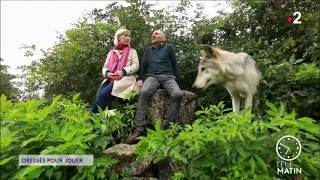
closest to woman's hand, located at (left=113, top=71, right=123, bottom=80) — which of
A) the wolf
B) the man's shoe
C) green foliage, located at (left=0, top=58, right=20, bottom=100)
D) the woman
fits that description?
the woman

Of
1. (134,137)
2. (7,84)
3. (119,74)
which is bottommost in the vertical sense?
(134,137)

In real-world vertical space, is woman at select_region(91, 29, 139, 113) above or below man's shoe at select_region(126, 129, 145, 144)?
above

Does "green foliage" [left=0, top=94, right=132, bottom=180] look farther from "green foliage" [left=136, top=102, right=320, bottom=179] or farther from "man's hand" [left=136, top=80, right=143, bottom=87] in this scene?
"man's hand" [left=136, top=80, right=143, bottom=87]

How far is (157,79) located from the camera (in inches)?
112

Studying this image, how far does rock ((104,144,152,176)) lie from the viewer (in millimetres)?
2336

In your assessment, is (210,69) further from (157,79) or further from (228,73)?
(157,79)

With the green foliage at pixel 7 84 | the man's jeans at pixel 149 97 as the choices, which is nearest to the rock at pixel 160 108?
the man's jeans at pixel 149 97

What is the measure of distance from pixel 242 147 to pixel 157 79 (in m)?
1.22

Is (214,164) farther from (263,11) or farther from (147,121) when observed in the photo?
(263,11)

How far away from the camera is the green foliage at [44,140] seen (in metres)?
Result: 1.72

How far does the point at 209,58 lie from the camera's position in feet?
8.23

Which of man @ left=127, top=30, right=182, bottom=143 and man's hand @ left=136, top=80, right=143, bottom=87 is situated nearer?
man @ left=127, top=30, right=182, bottom=143

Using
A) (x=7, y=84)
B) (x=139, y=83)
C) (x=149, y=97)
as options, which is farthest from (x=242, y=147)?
(x=7, y=84)

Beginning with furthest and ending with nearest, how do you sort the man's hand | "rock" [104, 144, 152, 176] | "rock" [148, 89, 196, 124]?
1. the man's hand
2. "rock" [148, 89, 196, 124]
3. "rock" [104, 144, 152, 176]
